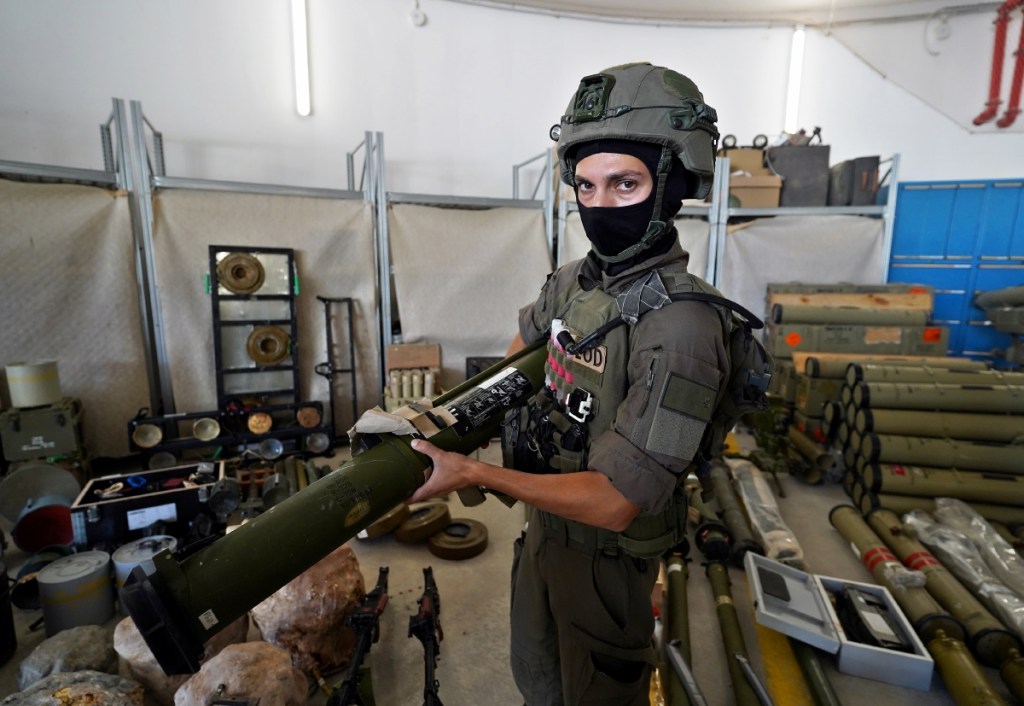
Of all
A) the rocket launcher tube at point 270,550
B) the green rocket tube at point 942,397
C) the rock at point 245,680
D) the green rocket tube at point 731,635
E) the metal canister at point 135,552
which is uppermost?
the rocket launcher tube at point 270,550

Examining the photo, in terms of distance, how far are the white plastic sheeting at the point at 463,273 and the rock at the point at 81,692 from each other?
3.88 meters

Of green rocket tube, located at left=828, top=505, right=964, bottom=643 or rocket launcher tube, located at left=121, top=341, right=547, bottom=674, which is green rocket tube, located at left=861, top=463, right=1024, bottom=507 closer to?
green rocket tube, located at left=828, top=505, right=964, bottom=643

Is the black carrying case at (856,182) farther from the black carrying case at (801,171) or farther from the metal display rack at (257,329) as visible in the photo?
the metal display rack at (257,329)

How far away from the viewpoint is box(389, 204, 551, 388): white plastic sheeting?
5410mm

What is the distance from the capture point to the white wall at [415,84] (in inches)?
177

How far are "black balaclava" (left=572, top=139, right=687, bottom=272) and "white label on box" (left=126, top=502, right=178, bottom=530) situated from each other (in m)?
3.18

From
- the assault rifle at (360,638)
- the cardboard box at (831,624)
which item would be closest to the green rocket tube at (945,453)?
the cardboard box at (831,624)

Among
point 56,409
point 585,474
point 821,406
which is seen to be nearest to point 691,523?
point 821,406

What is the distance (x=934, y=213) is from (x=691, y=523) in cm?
558

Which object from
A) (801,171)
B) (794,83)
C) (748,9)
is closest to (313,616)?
(801,171)

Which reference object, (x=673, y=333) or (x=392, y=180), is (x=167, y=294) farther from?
(x=673, y=333)

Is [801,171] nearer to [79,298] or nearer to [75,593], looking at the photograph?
[75,593]

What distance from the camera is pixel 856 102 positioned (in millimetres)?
6637

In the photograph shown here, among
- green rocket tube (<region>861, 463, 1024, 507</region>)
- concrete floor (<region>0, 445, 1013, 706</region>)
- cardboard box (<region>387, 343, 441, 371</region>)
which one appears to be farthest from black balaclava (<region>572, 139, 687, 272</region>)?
cardboard box (<region>387, 343, 441, 371</region>)
